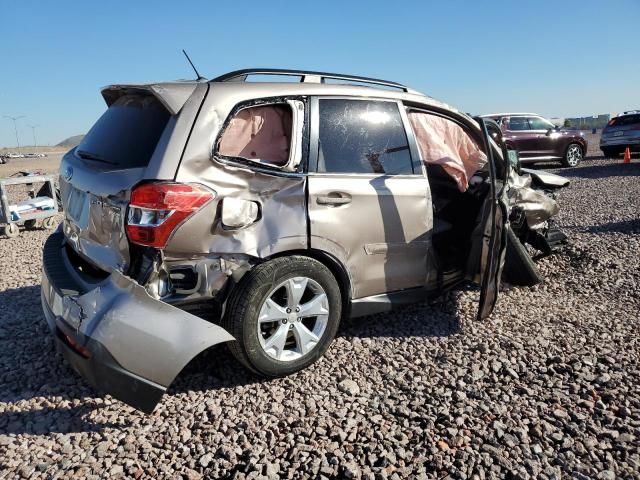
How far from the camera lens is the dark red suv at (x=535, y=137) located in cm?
1509

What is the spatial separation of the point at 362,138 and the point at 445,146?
4.48ft

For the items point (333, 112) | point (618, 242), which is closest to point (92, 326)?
point (333, 112)

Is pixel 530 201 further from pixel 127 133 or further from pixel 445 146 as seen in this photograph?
pixel 127 133

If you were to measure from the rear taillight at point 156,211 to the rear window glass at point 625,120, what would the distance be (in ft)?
58.6

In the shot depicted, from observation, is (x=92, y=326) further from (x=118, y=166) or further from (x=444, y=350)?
(x=444, y=350)

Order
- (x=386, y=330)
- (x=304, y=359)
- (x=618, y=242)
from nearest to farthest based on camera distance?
(x=304, y=359) < (x=386, y=330) < (x=618, y=242)

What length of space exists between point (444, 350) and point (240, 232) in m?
1.71

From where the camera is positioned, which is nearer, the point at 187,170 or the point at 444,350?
the point at 187,170

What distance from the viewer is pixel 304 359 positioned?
10.5 ft

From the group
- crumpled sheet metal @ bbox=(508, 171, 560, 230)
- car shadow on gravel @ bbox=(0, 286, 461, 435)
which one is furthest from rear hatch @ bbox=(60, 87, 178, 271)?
crumpled sheet metal @ bbox=(508, 171, 560, 230)

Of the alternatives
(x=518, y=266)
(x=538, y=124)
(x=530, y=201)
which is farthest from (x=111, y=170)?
(x=538, y=124)

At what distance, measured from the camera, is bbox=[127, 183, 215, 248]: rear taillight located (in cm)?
262

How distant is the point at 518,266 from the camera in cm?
433

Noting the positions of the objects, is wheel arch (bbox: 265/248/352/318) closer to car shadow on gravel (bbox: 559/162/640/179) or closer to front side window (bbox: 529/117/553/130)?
car shadow on gravel (bbox: 559/162/640/179)
